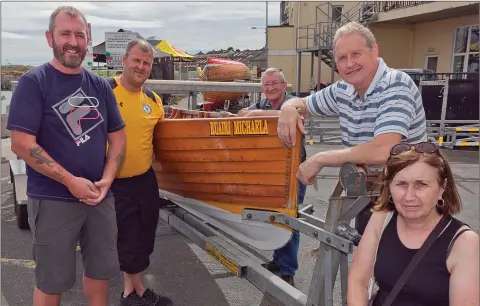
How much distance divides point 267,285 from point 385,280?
103 centimetres

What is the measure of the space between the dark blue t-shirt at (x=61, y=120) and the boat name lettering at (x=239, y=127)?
0.93 m

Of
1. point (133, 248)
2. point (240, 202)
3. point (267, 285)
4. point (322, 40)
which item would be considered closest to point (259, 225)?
point (240, 202)

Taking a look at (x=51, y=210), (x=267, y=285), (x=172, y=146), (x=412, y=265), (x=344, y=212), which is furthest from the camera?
(x=172, y=146)

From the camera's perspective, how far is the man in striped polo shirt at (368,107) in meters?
2.13

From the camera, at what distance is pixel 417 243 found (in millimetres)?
1778

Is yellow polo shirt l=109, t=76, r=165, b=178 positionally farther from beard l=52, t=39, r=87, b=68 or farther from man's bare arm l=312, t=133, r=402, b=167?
man's bare arm l=312, t=133, r=402, b=167

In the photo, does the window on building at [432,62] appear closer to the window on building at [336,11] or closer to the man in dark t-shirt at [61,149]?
the window on building at [336,11]

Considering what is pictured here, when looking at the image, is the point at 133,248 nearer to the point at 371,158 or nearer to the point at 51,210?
the point at 51,210

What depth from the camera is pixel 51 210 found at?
8.25ft

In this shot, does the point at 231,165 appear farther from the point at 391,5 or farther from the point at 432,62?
the point at 432,62

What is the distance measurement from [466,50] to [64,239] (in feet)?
57.8

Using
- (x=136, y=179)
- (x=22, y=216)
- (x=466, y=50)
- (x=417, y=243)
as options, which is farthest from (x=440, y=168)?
(x=466, y=50)

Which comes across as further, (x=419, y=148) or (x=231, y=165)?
(x=231, y=165)

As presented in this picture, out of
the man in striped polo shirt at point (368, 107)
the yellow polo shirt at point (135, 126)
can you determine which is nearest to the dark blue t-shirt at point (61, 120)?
the yellow polo shirt at point (135, 126)
